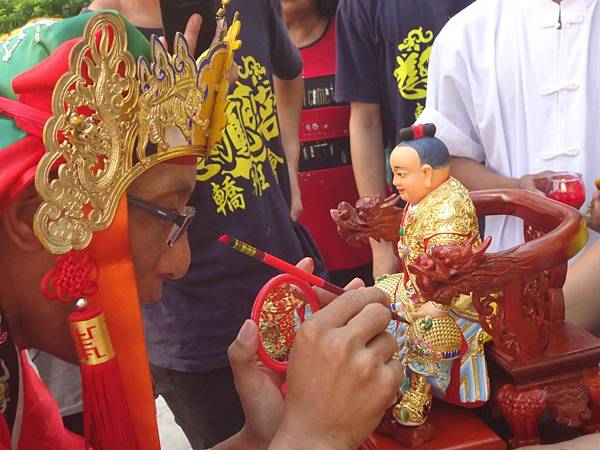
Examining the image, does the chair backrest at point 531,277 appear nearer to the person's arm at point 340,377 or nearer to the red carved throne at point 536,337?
the red carved throne at point 536,337

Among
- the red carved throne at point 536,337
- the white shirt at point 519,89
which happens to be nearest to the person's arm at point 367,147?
the white shirt at point 519,89

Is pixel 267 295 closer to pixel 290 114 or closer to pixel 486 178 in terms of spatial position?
pixel 486 178

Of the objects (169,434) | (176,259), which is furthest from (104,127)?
(169,434)

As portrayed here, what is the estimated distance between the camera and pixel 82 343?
3.49 ft

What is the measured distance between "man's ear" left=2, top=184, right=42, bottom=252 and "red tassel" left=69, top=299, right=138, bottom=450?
113mm

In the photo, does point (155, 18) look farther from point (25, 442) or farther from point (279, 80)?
point (25, 442)

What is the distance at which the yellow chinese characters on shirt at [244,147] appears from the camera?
178 centimetres

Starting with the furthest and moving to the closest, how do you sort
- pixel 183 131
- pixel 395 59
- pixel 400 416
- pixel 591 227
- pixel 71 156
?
1. pixel 395 59
2. pixel 591 227
3. pixel 400 416
4. pixel 183 131
5. pixel 71 156

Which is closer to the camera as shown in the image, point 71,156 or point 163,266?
point 71,156

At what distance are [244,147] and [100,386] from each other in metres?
0.86

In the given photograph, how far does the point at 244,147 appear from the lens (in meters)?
1.82

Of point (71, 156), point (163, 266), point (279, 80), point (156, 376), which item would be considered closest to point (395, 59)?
point (279, 80)

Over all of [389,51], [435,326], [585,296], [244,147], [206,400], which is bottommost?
[206,400]

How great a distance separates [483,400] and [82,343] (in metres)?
0.73
